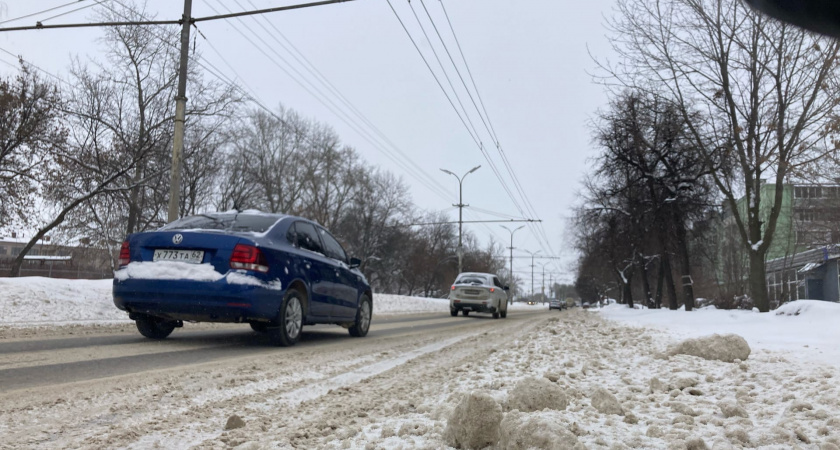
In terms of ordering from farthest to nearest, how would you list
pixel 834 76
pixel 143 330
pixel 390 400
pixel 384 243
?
1. pixel 384 243
2. pixel 834 76
3. pixel 143 330
4. pixel 390 400

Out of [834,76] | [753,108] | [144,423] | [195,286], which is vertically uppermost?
[753,108]

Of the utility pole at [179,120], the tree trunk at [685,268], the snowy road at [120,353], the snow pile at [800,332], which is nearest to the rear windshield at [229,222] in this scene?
the snowy road at [120,353]

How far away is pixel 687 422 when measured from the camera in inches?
113

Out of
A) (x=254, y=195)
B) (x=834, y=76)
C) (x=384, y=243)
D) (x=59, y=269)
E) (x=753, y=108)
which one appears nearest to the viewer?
(x=834, y=76)

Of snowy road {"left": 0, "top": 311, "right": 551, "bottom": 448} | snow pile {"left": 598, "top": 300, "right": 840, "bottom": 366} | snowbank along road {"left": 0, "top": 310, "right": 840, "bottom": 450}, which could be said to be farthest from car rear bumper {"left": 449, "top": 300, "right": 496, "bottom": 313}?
snowbank along road {"left": 0, "top": 310, "right": 840, "bottom": 450}

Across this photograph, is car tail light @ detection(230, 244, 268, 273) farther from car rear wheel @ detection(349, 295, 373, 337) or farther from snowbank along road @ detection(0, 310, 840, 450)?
car rear wheel @ detection(349, 295, 373, 337)

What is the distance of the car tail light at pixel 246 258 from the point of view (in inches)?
242

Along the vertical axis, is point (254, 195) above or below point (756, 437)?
above

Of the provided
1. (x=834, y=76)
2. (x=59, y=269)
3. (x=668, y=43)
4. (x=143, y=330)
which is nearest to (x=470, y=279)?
(x=668, y=43)

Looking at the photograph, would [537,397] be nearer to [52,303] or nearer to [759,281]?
[52,303]

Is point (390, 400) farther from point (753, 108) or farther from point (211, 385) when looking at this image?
point (753, 108)

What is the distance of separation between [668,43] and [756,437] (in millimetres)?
15920

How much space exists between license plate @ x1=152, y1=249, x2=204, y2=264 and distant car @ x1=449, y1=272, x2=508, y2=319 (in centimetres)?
1351

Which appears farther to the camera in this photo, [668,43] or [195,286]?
[668,43]
